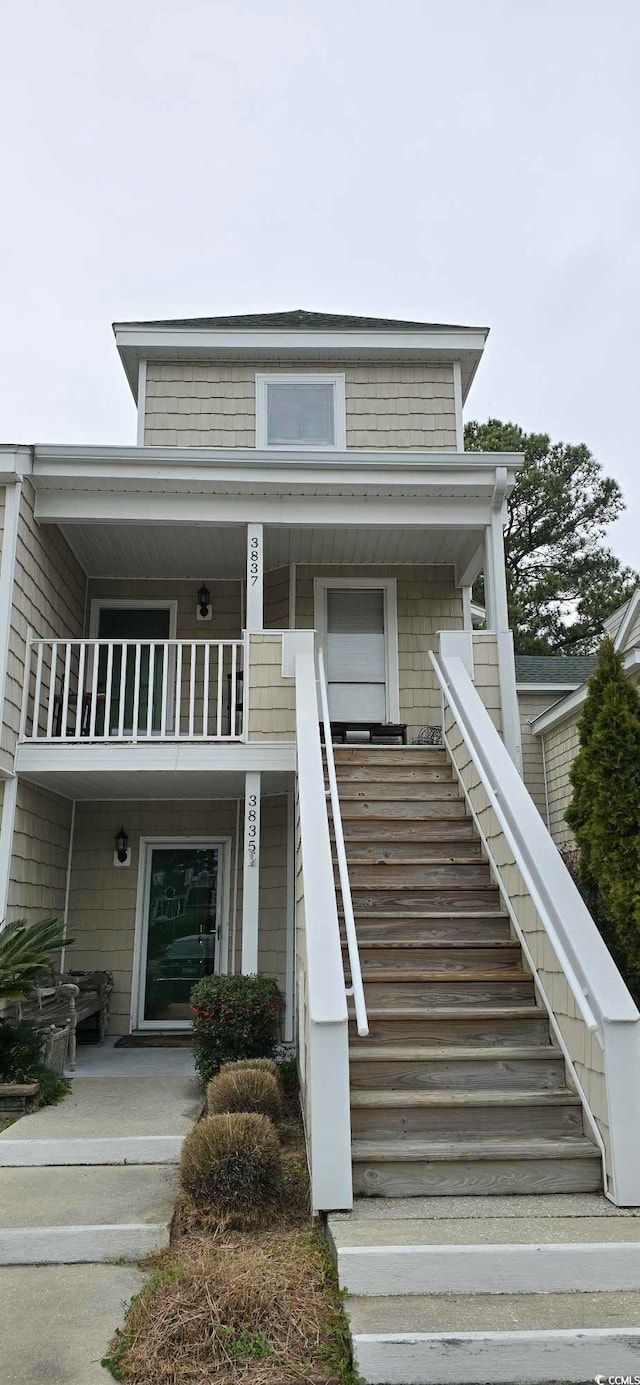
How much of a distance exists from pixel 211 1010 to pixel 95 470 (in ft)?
14.3

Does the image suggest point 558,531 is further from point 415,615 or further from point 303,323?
point 415,615

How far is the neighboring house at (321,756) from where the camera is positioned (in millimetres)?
3889

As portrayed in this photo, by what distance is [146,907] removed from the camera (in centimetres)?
892

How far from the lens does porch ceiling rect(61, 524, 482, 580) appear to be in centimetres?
831

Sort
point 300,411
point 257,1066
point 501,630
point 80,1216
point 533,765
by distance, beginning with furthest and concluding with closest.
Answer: point 533,765, point 300,411, point 501,630, point 257,1066, point 80,1216

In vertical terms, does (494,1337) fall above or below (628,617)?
below

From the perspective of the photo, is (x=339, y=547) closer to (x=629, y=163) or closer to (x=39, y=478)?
(x=39, y=478)

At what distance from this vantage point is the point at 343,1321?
264cm

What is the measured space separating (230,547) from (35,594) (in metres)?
2.00

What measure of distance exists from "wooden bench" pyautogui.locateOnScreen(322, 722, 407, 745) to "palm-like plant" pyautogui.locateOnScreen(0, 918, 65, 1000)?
10.6ft

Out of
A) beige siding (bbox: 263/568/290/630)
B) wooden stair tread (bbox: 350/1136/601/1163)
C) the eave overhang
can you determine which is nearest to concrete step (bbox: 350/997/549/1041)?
wooden stair tread (bbox: 350/1136/601/1163)

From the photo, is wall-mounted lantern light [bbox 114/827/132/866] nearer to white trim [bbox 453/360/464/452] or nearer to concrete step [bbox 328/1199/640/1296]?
white trim [bbox 453/360/464/452]

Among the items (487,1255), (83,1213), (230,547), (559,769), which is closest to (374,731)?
(230,547)

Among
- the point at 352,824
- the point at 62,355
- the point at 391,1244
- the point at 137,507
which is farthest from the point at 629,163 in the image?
the point at 62,355
